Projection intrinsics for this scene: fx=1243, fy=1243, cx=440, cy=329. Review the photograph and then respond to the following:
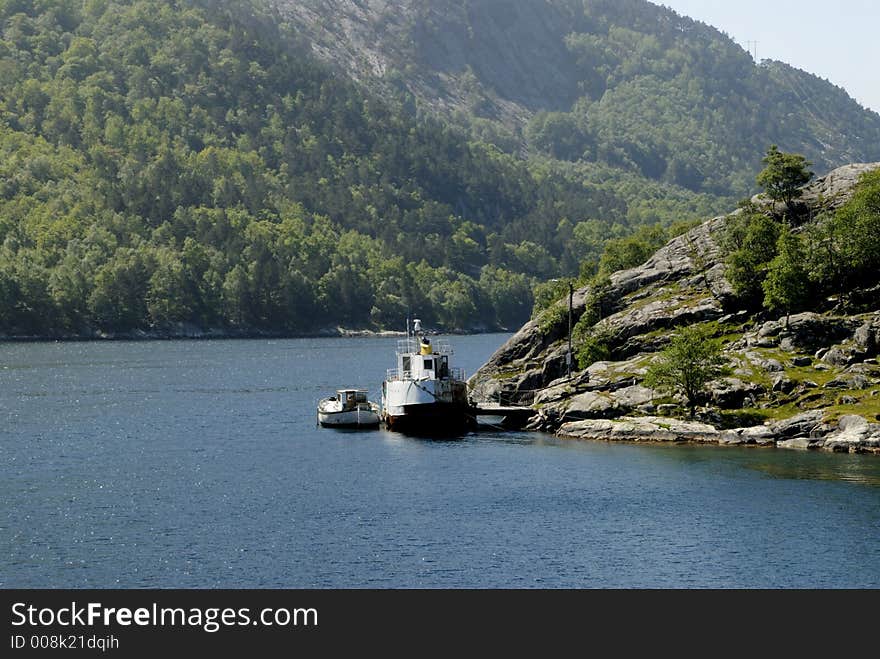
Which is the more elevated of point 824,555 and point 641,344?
point 641,344

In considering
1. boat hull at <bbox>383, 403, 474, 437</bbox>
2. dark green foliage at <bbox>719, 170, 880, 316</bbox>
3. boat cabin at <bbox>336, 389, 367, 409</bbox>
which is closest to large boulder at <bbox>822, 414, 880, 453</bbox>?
dark green foliage at <bbox>719, 170, 880, 316</bbox>

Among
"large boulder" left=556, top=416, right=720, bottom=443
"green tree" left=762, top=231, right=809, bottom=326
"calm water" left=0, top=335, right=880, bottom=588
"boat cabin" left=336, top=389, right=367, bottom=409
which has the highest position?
"green tree" left=762, top=231, right=809, bottom=326

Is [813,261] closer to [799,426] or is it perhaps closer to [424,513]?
[799,426]

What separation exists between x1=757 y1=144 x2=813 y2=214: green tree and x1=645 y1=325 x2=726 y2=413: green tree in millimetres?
37432

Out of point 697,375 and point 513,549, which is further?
point 697,375

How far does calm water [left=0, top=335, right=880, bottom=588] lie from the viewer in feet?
263

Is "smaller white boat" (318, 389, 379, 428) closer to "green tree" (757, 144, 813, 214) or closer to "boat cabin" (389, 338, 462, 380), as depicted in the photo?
"boat cabin" (389, 338, 462, 380)

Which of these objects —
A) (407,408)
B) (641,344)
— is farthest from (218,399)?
(641,344)

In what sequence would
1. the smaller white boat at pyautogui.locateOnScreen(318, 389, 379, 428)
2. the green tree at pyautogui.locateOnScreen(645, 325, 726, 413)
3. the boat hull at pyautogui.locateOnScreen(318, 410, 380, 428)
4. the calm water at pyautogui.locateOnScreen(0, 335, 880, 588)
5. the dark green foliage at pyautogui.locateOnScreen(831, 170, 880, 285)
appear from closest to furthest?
the calm water at pyautogui.locateOnScreen(0, 335, 880, 588) < the green tree at pyautogui.locateOnScreen(645, 325, 726, 413) < the dark green foliage at pyautogui.locateOnScreen(831, 170, 880, 285) < the boat hull at pyautogui.locateOnScreen(318, 410, 380, 428) < the smaller white boat at pyautogui.locateOnScreen(318, 389, 379, 428)

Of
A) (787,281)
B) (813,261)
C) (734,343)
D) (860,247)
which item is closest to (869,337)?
(787,281)
